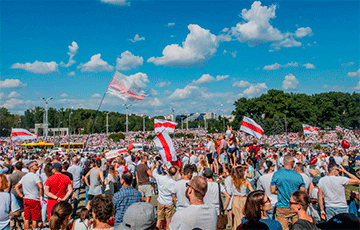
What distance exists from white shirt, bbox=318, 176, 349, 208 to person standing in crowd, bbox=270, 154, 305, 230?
73 centimetres

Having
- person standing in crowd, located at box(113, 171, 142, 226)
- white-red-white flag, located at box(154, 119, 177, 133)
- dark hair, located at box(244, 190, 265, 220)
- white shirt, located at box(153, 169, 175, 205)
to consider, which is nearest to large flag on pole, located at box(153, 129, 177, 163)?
white shirt, located at box(153, 169, 175, 205)

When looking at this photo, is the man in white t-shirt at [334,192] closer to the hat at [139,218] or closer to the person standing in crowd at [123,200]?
the person standing in crowd at [123,200]

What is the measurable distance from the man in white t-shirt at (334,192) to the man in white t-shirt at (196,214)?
3.45 metres

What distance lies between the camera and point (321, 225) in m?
2.14

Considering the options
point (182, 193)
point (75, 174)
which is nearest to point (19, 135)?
point (75, 174)

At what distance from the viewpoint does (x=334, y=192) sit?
5.30 m

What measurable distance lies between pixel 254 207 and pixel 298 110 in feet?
274

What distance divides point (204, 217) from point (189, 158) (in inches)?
404

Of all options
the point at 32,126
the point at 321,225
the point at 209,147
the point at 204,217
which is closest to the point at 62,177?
the point at 204,217

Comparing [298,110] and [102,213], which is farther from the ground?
[298,110]

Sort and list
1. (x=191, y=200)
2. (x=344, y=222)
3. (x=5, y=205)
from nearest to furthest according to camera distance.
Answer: (x=344, y=222)
(x=191, y=200)
(x=5, y=205)

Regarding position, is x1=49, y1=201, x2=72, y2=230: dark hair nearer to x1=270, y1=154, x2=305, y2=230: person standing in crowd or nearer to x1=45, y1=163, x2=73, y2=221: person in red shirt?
x1=45, y1=163, x2=73, y2=221: person in red shirt

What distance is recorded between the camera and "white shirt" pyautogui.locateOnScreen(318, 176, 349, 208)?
208 inches

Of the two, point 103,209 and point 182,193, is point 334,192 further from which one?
point 103,209
